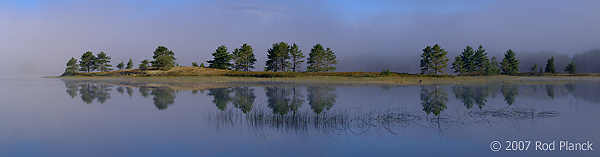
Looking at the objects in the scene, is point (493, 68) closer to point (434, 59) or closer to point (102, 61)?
point (434, 59)

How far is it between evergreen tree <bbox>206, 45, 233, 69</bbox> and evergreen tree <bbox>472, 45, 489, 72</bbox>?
76.1m

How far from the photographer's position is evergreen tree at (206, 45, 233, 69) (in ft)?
325

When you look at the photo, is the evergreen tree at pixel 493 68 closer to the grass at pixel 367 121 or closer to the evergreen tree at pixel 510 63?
the evergreen tree at pixel 510 63

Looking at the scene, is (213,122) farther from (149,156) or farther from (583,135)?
(583,135)

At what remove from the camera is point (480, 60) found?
105625 mm

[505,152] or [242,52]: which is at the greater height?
[242,52]

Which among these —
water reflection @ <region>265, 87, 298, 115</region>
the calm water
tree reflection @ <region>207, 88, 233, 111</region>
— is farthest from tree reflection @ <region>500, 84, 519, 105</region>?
tree reflection @ <region>207, 88, 233, 111</region>

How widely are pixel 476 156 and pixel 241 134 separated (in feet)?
25.2

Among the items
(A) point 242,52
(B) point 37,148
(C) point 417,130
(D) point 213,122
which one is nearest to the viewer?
(B) point 37,148

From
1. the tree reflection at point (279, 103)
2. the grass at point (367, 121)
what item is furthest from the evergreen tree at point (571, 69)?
the tree reflection at point (279, 103)

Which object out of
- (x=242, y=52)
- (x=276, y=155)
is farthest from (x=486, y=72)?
(x=276, y=155)

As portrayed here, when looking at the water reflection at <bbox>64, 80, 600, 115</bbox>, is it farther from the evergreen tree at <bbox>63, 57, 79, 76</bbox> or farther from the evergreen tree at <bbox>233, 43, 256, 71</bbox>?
the evergreen tree at <bbox>63, 57, 79, 76</bbox>

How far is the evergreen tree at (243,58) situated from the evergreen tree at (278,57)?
17.6 feet

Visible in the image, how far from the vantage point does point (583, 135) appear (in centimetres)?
1200
